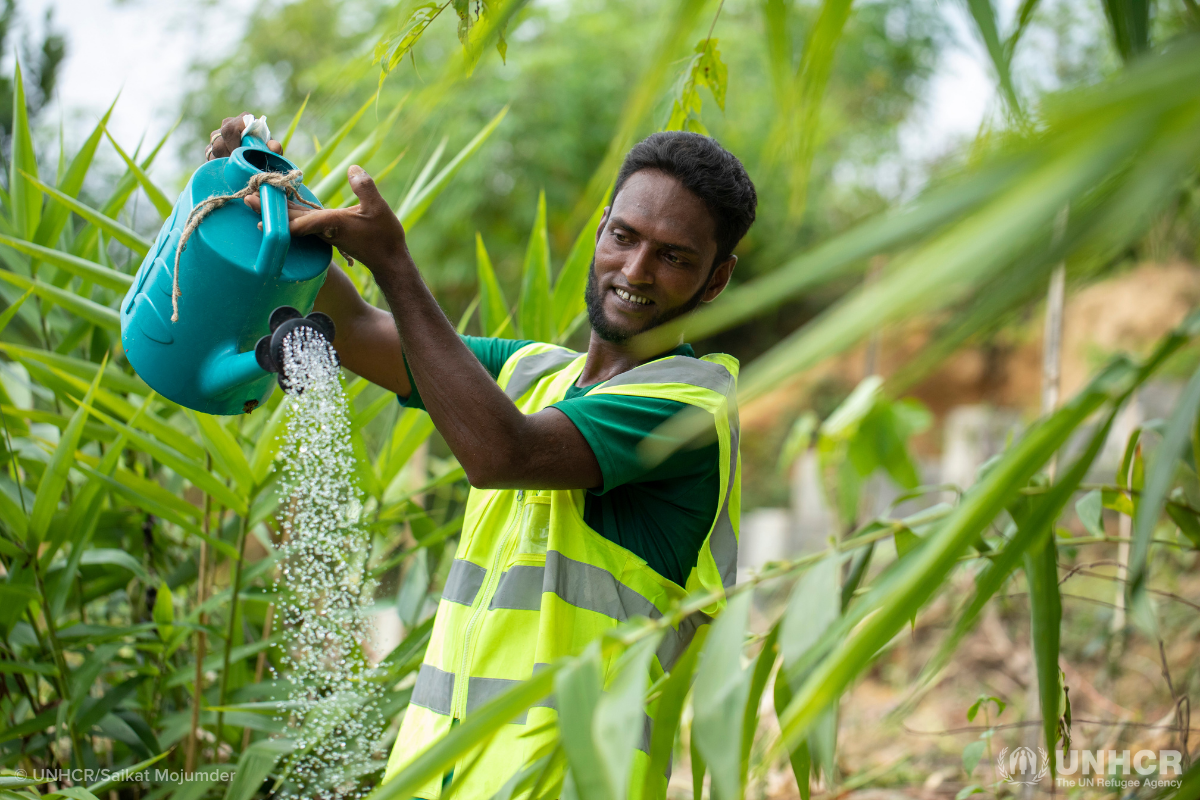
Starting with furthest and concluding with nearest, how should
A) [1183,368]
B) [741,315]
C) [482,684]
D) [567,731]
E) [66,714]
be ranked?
[1183,368]
[66,714]
[482,684]
[567,731]
[741,315]

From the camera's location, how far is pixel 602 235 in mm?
1378

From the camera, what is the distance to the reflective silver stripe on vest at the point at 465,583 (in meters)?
1.25

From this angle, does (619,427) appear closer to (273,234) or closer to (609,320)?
(609,320)

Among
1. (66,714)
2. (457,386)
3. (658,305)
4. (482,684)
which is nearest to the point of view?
(457,386)

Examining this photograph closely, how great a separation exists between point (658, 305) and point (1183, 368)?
4688 millimetres

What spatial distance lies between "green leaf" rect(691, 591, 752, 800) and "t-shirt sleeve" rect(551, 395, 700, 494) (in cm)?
42

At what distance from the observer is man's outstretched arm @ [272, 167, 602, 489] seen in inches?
40.6

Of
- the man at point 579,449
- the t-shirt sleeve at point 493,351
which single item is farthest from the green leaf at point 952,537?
the t-shirt sleeve at point 493,351

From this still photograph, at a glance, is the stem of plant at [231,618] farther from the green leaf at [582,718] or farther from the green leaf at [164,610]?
the green leaf at [582,718]

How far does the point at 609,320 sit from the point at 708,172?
242 mm

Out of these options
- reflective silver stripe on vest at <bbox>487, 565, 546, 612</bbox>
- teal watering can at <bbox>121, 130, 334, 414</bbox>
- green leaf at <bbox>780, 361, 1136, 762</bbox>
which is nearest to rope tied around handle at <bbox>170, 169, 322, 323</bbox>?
teal watering can at <bbox>121, 130, 334, 414</bbox>

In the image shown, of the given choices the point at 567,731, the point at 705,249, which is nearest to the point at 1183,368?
the point at 705,249

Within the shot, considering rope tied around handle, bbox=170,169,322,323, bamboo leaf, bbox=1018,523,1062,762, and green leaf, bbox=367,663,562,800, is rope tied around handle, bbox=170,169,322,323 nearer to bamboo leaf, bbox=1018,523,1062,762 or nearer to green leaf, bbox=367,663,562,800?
green leaf, bbox=367,663,562,800

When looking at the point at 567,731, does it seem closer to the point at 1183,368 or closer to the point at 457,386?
the point at 457,386
